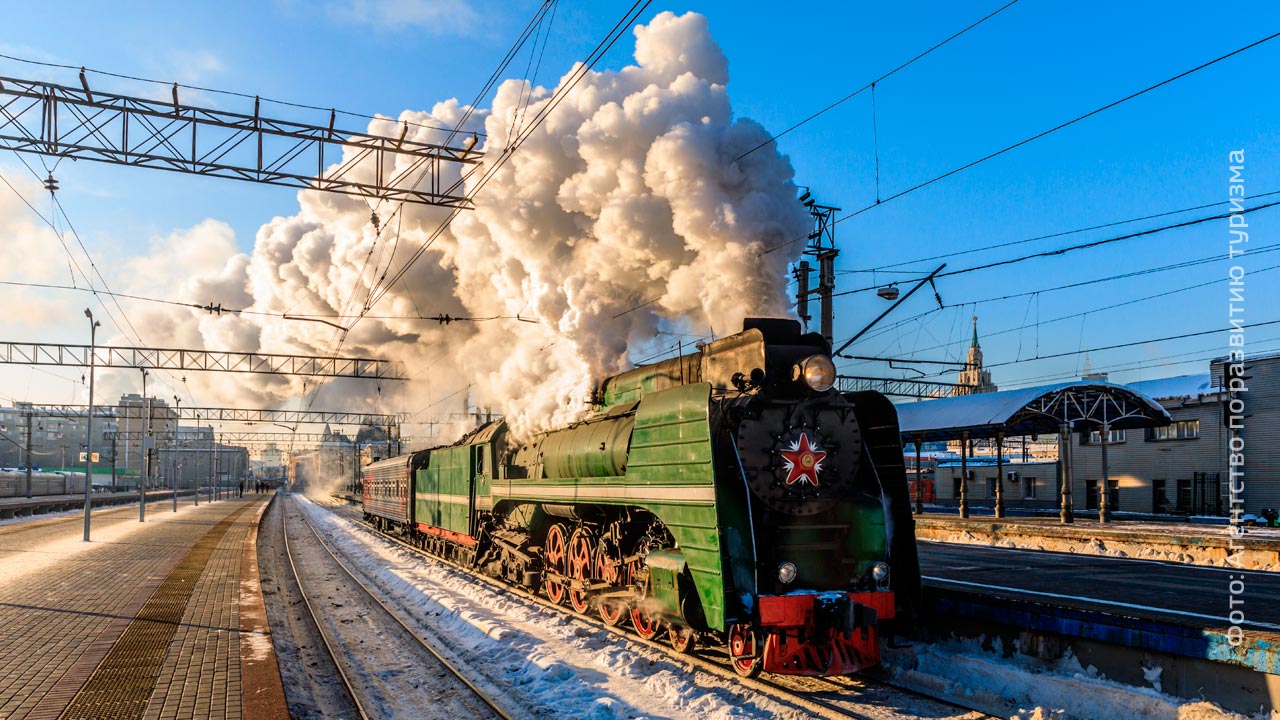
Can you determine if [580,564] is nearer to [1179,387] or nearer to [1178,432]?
[1178,432]

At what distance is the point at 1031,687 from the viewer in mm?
7918

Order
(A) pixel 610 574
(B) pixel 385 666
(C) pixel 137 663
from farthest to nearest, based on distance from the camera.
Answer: (A) pixel 610 574 < (B) pixel 385 666 < (C) pixel 137 663

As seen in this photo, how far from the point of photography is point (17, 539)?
2425cm

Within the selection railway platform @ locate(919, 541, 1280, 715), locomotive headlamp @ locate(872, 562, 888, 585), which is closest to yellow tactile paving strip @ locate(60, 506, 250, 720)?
locomotive headlamp @ locate(872, 562, 888, 585)

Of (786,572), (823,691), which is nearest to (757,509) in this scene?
(786,572)

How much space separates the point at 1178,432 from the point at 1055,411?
37.1 feet

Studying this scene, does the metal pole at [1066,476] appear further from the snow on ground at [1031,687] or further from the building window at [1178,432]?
the snow on ground at [1031,687]

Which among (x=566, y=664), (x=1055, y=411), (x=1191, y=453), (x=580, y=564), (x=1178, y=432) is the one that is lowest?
(x=566, y=664)

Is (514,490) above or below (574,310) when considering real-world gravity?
below

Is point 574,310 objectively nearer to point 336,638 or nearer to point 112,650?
point 336,638

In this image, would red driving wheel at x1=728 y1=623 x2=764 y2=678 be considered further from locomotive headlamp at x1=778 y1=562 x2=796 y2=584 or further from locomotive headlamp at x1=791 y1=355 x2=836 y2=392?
locomotive headlamp at x1=791 y1=355 x2=836 y2=392

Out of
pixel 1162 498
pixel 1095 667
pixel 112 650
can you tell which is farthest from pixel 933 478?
pixel 112 650

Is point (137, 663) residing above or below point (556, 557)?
below

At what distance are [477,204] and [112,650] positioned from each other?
9641 millimetres
